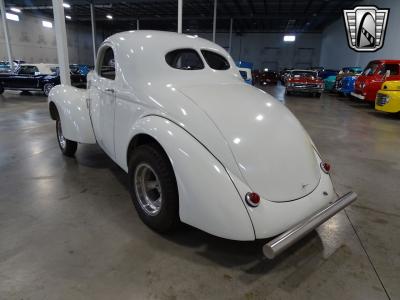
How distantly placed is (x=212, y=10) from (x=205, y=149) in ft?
78.9

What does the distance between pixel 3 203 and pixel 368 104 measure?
1379 cm

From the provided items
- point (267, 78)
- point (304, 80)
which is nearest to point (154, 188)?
point (304, 80)

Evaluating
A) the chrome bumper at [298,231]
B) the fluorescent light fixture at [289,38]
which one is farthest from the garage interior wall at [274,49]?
the chrome bumper at [298,231]

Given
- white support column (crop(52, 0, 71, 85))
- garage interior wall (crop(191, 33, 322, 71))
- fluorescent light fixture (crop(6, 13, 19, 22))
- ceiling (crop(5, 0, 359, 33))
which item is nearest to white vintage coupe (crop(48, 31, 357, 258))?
white support column (crop(52, 0, 71, 85))

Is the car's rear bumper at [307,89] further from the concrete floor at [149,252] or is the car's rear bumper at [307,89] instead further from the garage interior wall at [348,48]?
the concrete floor at [149,252]

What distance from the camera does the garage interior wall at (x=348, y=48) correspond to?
44.5 ft

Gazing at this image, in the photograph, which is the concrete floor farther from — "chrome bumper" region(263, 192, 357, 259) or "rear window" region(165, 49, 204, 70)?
"rear window" region(165, 49, 204, 70)

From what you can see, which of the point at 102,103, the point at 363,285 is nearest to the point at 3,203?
the point at 102,103

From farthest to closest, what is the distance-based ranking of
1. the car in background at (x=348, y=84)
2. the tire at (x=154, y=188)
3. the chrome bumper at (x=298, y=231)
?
the car in background at (x=348, y=84), the tire at (x=154, y=188), the chrome bumper at (x=298, y=231)

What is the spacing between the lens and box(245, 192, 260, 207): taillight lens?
79.7 inches

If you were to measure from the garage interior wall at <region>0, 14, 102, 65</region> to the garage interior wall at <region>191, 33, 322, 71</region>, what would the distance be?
1478 cm

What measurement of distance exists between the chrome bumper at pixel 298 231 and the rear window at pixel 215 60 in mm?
2032

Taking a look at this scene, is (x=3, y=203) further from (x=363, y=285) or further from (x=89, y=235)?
(x=363, y=285)

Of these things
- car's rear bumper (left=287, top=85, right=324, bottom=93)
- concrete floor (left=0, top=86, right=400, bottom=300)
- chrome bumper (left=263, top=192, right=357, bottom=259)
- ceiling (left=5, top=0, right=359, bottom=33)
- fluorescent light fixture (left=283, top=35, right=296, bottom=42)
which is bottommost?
concrete floor (left=0, top=86, right=400, bottom=300)
